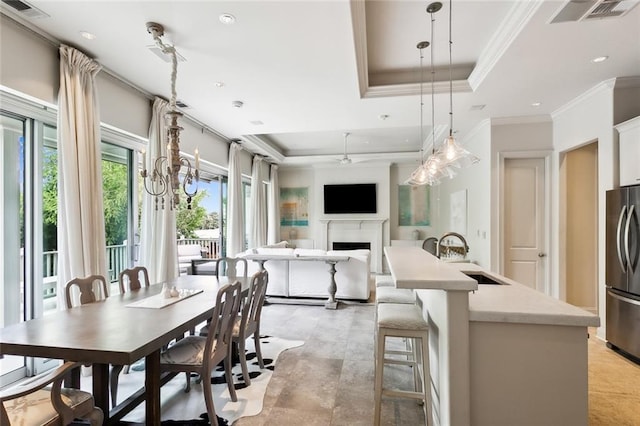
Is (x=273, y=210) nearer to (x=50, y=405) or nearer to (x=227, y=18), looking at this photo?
(x=227, y=18)

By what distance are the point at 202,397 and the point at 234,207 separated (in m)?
4.01

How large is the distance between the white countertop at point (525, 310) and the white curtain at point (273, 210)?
6.94 metres

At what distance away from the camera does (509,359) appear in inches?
62.5

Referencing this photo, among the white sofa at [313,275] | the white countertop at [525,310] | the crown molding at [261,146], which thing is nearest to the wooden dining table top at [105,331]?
the white countertop at [525,310]

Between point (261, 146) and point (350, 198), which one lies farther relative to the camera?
point (350, 198)

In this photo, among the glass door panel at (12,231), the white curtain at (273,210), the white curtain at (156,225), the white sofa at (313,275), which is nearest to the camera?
the glass door panel at (12,231)

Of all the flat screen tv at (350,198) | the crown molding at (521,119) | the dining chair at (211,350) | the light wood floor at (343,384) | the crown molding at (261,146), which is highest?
the crown molding at (261,146)

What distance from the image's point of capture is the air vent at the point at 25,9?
2.12 metres

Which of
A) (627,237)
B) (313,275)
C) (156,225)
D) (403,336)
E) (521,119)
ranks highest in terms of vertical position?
(521,119)

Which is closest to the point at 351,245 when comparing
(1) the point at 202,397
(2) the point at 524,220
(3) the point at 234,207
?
(3) the point at 234,207

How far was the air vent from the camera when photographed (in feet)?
6.96

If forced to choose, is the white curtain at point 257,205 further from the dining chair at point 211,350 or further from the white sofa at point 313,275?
the dining chair at point 211,350

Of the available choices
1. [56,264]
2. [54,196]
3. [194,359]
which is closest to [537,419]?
[194,359]

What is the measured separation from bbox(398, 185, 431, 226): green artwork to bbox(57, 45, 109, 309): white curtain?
7214mm
